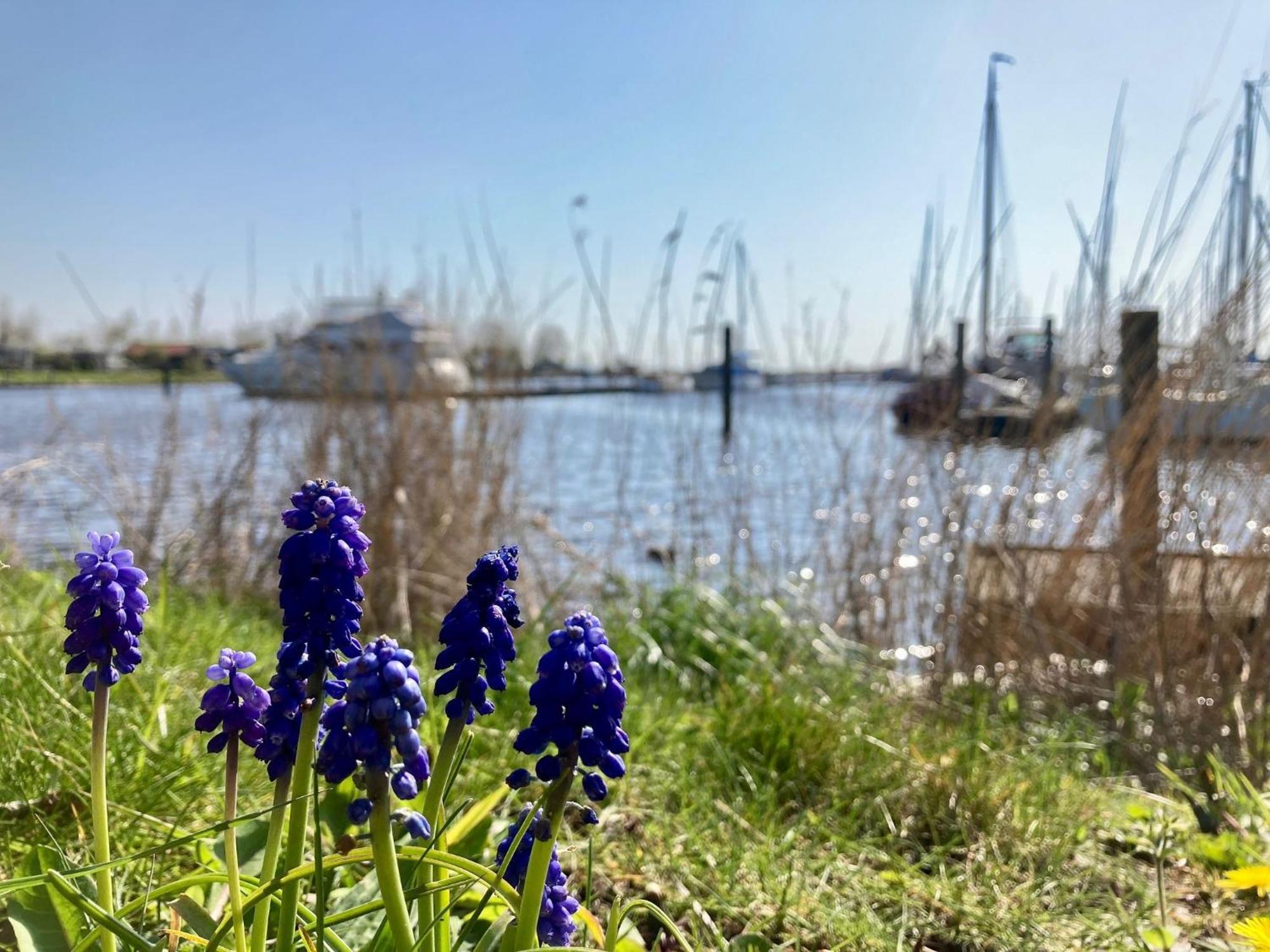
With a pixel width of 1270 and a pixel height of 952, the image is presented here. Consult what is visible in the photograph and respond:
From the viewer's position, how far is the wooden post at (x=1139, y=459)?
12.5ft

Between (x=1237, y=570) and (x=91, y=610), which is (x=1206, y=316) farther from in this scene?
(x=91, y=610)

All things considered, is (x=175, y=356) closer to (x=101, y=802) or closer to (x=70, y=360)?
(x=70, y=360)

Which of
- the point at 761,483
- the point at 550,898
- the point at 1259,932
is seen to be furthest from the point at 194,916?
the point at 761,483

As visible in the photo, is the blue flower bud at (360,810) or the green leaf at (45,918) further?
the green leaf at (45,918)

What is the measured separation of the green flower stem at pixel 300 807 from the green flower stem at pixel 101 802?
0.83 ft

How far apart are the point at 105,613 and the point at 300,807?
353 mm

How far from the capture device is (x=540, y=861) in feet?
3.60

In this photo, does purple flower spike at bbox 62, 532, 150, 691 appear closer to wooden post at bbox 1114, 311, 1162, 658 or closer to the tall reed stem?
the tall reed stem

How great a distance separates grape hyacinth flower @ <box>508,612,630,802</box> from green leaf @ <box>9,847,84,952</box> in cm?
73

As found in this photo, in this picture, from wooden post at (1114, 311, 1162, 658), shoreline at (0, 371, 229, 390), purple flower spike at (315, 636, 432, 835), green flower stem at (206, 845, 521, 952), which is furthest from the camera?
shoreline at (0, 371, 229, 390)

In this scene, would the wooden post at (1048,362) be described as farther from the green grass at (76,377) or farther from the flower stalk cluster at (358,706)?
the green grass at (76,377)

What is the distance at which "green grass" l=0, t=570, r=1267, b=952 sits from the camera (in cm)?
197

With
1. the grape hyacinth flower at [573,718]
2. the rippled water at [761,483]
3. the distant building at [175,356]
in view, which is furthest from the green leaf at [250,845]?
the distant building at [175,356]

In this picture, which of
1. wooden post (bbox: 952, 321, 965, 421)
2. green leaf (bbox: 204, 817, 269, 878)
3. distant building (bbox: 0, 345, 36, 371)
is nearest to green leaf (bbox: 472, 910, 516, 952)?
green leaf (bbox: 204, 817, 269, 878)
